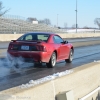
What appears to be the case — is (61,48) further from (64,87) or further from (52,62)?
(64,87)

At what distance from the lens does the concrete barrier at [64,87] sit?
17.0 ft

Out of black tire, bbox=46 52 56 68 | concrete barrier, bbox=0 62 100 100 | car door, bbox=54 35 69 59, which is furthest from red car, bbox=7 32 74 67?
concrete barrier, bbox=0 62 100 100

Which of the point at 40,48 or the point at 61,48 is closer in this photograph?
the point at 40,48

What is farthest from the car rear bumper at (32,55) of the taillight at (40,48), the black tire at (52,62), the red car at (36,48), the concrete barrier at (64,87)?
the concrete barrier at (64,87)

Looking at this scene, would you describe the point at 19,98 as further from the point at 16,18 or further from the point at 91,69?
the point at 16,18

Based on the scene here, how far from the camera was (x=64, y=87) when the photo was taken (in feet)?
23.0

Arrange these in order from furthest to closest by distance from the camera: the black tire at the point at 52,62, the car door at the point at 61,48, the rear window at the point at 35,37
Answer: the car door at the point at 61,48, the rear window at the point at 35,37, the black tire at the point at 52,62

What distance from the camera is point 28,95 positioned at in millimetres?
5246

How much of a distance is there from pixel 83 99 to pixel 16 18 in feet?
232

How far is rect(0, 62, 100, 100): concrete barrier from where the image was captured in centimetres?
518

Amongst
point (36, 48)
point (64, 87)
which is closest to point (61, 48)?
point (36, 48)

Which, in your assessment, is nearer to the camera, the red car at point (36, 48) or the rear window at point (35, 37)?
the red car at point (36, 48)

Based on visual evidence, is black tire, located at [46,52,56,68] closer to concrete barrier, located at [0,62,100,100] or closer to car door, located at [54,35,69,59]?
car door, located at [54,35,69,59]

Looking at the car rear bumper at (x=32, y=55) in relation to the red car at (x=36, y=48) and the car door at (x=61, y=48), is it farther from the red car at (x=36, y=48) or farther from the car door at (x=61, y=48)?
the car door at (x=61, y=48)
